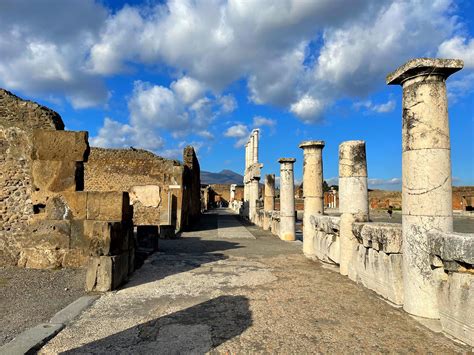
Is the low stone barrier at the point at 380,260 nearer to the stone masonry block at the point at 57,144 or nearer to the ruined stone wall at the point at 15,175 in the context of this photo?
the stone masonry block at the point at 57,144

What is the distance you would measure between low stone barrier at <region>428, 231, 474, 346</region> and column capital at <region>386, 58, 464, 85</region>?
6.26ft

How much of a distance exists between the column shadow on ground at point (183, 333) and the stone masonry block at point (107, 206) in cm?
300

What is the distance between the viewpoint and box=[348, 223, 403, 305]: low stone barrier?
4.85 m

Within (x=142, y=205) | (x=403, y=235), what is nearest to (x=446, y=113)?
(x=403, y=235)

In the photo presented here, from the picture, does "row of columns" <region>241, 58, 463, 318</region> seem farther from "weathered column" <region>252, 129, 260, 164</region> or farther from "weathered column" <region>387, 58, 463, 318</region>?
"weathered column" <region>252, 129, 260, 164</region>

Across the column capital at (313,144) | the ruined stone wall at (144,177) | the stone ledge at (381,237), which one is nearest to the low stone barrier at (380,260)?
the stone ledge at (381,237)

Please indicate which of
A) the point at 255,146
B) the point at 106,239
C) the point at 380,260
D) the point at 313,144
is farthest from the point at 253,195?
the point at 380,260

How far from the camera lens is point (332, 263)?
7.65 meters

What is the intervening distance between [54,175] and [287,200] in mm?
7673

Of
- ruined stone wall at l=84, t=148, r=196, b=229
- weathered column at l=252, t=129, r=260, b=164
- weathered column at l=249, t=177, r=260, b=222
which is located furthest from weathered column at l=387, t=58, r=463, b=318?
weathered column at l=252, t=129, r=260, b=164

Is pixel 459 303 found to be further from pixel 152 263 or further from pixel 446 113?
pixel 152 263

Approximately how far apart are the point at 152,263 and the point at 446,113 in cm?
598

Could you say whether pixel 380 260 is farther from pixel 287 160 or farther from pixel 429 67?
pixel 287 160

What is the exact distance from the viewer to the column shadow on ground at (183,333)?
3.35 metres
